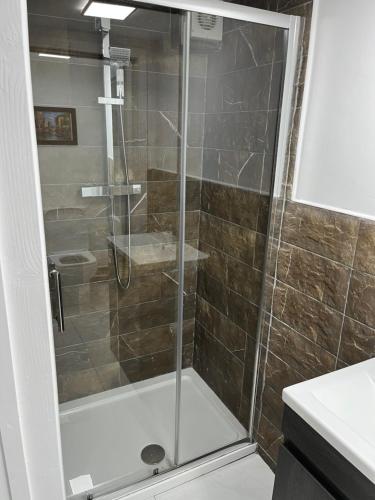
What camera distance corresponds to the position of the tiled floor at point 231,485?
70.8 inches

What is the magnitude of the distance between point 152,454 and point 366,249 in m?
1.51

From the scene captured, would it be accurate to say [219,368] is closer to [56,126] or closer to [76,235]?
[76,235]

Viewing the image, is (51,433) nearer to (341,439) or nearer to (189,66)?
(341,439)

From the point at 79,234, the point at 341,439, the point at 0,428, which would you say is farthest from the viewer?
the point at 79,234

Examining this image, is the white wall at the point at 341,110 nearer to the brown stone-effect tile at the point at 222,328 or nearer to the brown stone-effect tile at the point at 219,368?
the brown stone-effect tile at the point at 222,328

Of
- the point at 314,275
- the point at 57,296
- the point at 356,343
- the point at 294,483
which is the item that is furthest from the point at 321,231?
the point at 57,296

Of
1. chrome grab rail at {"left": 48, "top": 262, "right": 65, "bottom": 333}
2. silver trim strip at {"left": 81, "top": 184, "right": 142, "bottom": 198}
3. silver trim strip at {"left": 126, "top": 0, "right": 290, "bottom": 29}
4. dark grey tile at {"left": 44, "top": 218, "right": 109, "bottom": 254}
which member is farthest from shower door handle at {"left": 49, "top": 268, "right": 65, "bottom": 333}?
silver trim strip at {"left": 126, "top": 0, "right": 290, "bottom": 29}

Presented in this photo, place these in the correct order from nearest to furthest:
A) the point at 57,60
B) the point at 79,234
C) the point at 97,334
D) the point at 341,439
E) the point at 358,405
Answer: the point at 341,439, the point at 358,405, the point at 57,60, the point at 79,234, the point at 97,334

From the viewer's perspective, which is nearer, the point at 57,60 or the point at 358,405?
the point at 358,405

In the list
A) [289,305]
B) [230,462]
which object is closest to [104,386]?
[230,462]

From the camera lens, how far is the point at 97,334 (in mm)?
2213

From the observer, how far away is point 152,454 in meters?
1.99

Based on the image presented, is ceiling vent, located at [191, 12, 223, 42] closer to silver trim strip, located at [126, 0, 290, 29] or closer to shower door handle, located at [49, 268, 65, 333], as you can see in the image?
silver trim strip, located at [126, 0, 290, 29]

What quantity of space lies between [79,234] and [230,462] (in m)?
1.46
